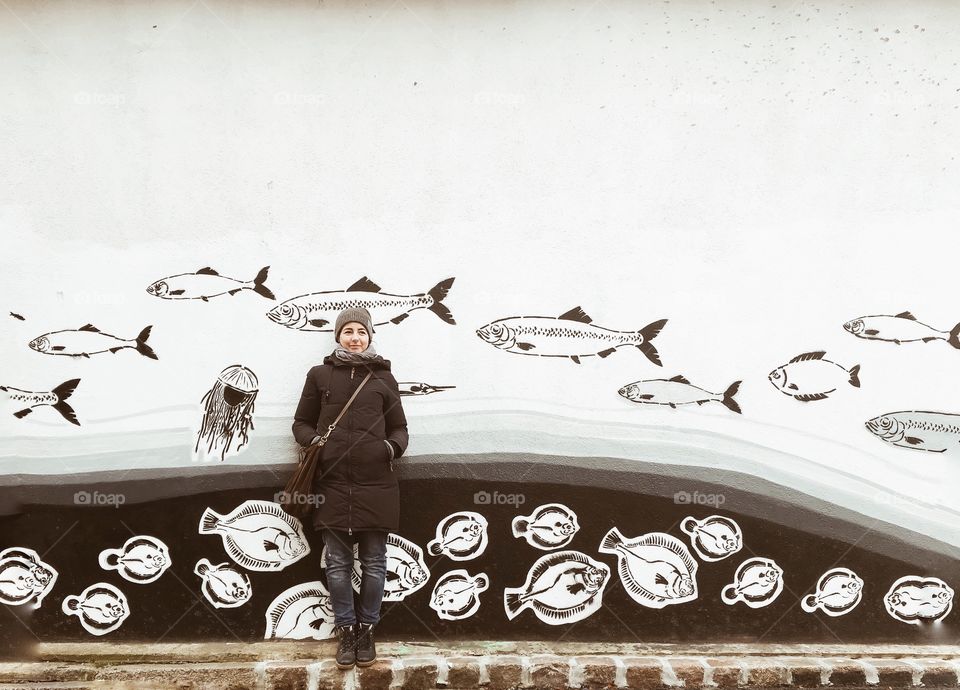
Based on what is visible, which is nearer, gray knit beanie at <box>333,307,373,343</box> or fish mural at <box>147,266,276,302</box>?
gray knit beanie at <box>333,307,373,343</box>

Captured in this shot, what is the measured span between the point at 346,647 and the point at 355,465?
43.8 inches

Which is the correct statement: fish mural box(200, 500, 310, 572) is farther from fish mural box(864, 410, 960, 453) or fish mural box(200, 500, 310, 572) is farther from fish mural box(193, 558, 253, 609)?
fish mural box(864, 410, 960, 453)

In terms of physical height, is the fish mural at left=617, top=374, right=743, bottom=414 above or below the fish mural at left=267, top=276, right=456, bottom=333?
below

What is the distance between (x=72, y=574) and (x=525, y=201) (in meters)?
3.65

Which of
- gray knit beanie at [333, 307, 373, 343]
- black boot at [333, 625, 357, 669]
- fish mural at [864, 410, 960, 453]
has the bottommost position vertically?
black boot at [333, 625, 357, 669]

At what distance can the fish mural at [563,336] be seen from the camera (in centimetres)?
442

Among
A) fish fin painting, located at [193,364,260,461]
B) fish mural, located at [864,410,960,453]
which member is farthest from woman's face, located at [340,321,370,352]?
fish mural, located at [864,410,960,453]

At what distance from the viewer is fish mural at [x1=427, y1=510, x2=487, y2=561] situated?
445 cm

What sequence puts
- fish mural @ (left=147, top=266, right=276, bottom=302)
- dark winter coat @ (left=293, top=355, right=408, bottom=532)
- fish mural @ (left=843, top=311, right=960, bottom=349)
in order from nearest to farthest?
dark winter coat @ (left=293, top=355, right=408, bottom=532), fish mural @ (left=147, top=266, right=276, bottom=302), fish mural @ (left=843, top=311, right=960, bottom=349)

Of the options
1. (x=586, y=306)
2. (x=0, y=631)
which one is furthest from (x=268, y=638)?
(x=586, y=306)

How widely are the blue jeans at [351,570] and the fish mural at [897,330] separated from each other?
322cm

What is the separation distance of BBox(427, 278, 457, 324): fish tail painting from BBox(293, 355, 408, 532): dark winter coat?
45 cm

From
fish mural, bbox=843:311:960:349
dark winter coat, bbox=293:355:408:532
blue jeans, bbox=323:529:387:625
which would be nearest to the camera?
dark winter coat, bbox=293:355:408:532

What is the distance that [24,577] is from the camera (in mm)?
4430
